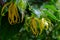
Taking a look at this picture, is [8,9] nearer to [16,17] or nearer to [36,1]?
[16,17]

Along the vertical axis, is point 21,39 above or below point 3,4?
below

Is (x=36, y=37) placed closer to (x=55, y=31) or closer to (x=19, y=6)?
(x=55, y=31)

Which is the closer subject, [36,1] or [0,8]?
[0,8]

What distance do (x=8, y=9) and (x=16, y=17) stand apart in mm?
45

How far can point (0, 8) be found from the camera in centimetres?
71

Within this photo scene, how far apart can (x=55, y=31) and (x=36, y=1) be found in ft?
0.62

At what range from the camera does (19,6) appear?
0.66 m

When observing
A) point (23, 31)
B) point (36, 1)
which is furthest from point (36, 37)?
point (36, 1)

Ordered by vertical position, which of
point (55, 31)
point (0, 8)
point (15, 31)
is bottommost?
point (55, 31)

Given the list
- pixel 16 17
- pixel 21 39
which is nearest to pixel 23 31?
pixel 21 39

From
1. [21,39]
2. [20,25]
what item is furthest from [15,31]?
[21,39]

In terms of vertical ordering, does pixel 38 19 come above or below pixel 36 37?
above

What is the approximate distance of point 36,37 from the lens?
2.79 ft

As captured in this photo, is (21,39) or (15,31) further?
(21,39)
